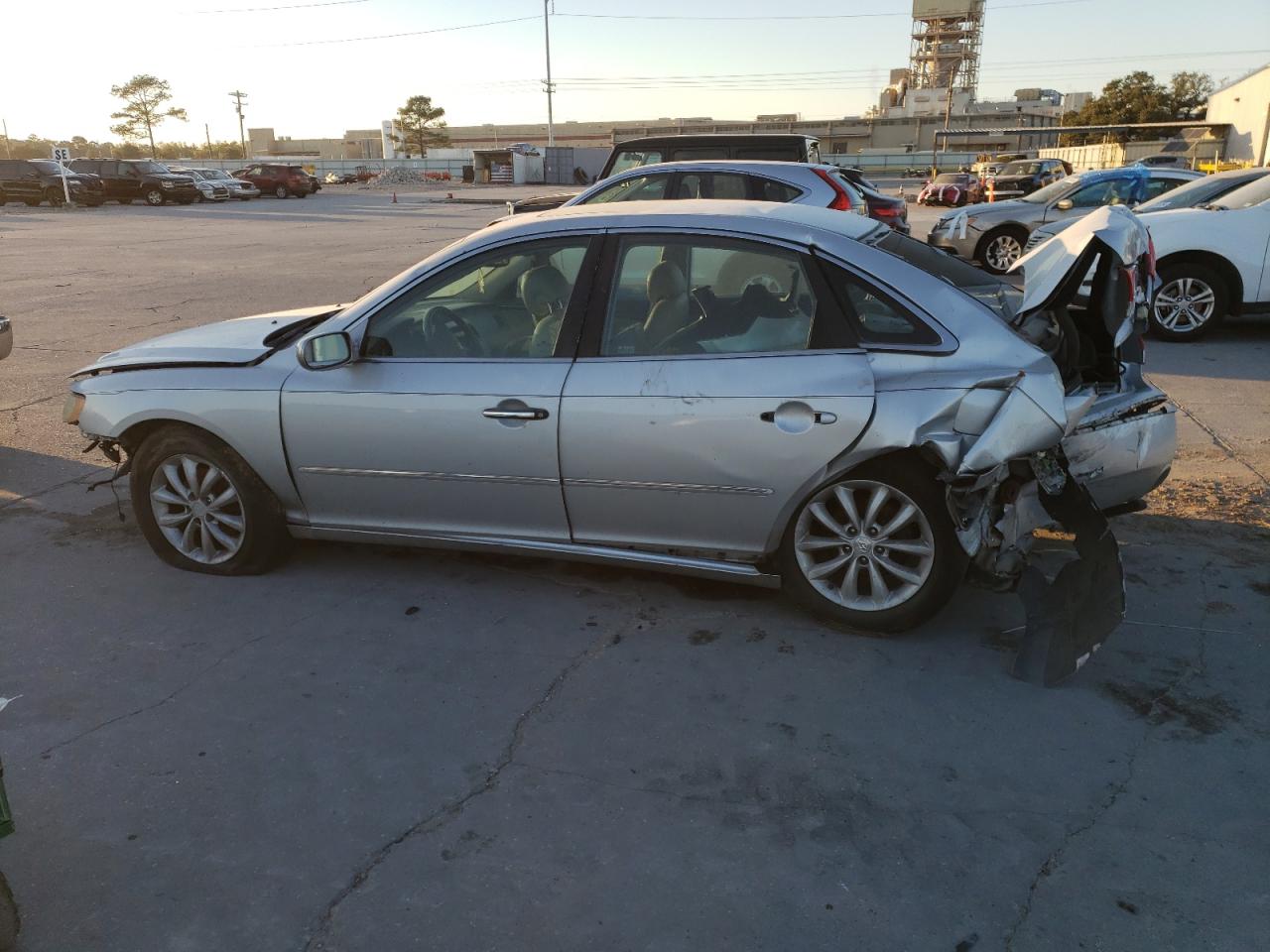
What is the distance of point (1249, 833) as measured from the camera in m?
2.76

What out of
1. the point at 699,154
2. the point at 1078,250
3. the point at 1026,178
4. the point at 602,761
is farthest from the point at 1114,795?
the point at 1026,178

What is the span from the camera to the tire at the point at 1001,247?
14.1m

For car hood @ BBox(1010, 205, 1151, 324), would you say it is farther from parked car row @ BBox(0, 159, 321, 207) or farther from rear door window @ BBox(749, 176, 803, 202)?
parked car row @ BBox(0, 159, 321, 207)

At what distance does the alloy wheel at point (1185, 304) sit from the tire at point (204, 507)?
8785mm

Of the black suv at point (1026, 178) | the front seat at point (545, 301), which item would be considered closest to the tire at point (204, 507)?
the front seat at point (545, 301)

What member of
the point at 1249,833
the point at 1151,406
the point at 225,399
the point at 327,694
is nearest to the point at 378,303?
the point at 225,399

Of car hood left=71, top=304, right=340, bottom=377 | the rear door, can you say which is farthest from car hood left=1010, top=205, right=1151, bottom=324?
car hood left=71, top=304, right=340, bottom=377

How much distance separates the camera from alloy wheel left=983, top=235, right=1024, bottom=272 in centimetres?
1412

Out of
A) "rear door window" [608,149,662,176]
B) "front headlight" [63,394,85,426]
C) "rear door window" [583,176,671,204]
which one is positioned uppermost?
"rear door window" [608,149,662,176]

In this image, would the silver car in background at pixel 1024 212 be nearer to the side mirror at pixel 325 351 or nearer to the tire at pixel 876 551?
the tire at pixel 876 551

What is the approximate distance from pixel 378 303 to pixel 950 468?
248 cm

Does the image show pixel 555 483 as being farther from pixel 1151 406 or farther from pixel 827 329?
pixel 1151 406

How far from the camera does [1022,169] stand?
1203 inches

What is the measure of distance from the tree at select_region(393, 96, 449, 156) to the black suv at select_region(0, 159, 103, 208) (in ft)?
240
